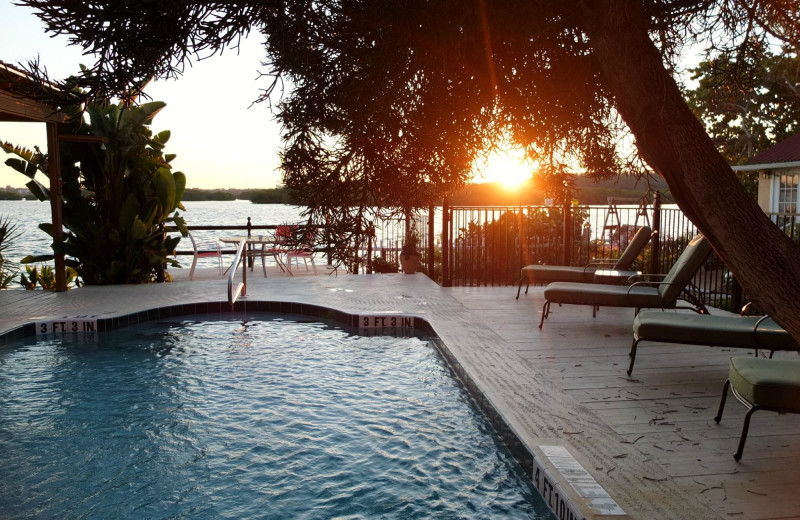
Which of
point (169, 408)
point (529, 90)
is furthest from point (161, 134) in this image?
point (529, 90)

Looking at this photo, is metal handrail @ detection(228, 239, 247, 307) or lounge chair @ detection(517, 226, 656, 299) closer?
metal handrail @ detection(228, 239, 247, 307)

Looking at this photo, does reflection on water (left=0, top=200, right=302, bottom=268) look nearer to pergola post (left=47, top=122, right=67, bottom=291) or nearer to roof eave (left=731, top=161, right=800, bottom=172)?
pergola post (left=47, top=122, right=67, bottom=291)

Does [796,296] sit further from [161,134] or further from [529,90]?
[161,134]

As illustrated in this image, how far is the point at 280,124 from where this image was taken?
4336 millimetres

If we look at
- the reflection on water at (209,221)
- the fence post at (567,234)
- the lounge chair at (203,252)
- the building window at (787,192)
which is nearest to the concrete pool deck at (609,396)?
the fence post at (567,234)

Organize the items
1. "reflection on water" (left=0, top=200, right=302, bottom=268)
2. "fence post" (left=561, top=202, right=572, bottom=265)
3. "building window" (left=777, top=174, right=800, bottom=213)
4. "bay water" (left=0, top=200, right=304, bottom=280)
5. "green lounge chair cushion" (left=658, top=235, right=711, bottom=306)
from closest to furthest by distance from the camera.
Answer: "green lounge chair cushion" (left=658, top=235, right=711, bottom=306), "bay water" (left=0, top=200, right=304, bottom=280), "reflection on water" (left=0, top=200, right=302, bottom=268), "fence post" (left=561, top=202, right=572, bottom=265), "building window" (left=777, top=174, right=800, bottom=213)

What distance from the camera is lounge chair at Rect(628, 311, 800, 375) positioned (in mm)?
4672

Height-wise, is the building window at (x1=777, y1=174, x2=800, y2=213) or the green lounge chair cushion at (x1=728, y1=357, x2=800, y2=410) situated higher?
the building window at (x1=777, y1=174, x2=800, y2=213)

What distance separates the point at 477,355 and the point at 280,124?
2930 millimetres

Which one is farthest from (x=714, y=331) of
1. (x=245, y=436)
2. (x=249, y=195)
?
(x=249, y=195)

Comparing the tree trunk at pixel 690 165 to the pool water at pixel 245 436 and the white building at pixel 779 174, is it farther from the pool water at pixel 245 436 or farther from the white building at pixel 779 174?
the white building at pixel 779 174

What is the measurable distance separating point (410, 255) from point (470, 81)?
319 inches

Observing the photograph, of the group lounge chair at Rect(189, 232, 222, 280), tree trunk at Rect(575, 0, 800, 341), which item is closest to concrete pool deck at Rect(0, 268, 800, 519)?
tree trunk at Rect(575, 0, 800, 341)

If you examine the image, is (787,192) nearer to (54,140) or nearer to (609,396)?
(609,396)
